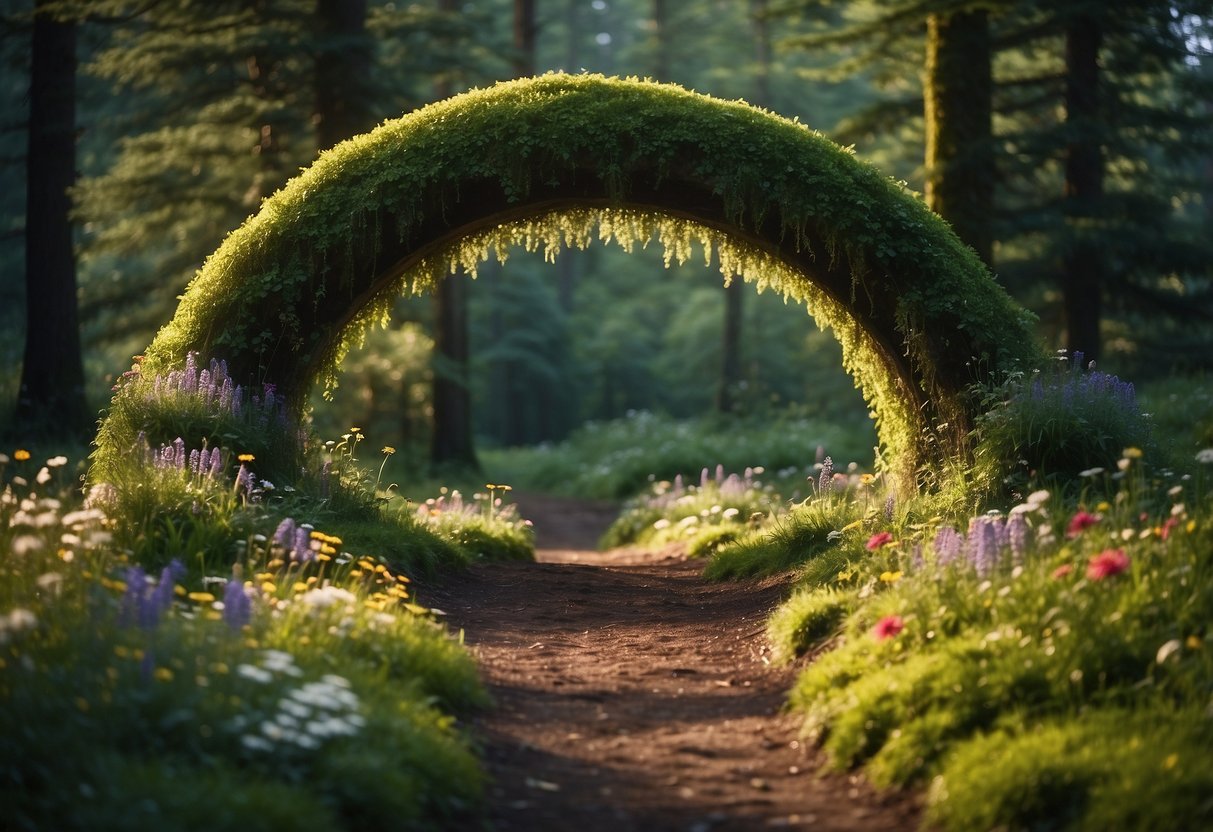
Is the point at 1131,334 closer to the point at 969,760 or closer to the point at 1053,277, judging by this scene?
the point at 1053,277

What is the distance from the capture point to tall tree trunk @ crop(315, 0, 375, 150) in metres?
15.1

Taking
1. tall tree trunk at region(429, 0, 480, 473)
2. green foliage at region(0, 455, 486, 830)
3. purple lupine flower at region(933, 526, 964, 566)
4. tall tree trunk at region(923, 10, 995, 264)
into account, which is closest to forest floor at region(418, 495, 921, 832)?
green foliage at region(0, 455, 486, 830)

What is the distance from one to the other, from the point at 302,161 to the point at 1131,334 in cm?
1337

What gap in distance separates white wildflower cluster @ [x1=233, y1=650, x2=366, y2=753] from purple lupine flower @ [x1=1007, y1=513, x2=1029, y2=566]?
3.21m

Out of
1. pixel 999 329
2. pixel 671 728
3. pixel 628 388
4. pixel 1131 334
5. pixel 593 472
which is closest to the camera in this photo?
pixel 671 728

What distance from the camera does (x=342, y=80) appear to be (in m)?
15.1

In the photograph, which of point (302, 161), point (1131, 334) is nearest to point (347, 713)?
point (302, 161)

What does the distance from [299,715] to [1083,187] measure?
1459 cm

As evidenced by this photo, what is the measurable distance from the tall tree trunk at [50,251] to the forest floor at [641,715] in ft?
24.5

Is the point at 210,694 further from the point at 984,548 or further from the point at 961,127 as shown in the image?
the point at 961,127

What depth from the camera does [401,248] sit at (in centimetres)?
968

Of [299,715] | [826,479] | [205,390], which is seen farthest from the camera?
[826,479]

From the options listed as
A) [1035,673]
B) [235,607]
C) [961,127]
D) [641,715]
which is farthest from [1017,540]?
[961,127]

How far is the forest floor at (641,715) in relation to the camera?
4.88m
